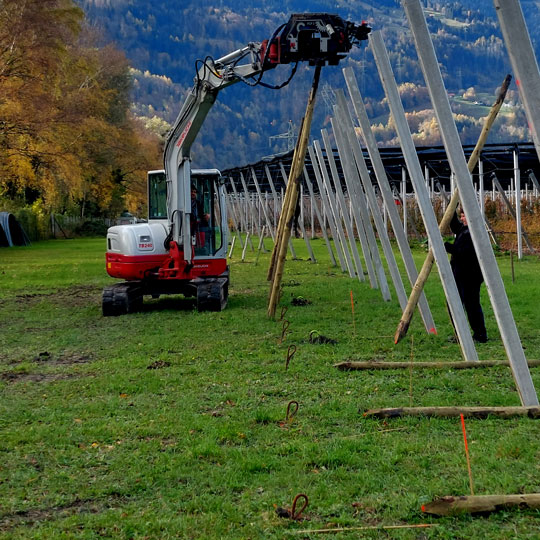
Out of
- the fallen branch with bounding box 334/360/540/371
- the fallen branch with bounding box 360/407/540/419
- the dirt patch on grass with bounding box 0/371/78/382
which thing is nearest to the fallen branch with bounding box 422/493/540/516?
the fallen branch with bounding box 360/407/540/419

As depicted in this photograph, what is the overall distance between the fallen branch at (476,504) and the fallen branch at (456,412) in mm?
1841

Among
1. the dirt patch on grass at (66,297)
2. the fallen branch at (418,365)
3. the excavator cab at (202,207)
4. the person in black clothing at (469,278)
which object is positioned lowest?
the dirt patch on grass at (66,297)

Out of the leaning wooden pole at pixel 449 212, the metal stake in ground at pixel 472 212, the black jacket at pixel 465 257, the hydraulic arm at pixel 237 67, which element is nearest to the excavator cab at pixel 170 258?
the hydraulic arm at pixel 237 67

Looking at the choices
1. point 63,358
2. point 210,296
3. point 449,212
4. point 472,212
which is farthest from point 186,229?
point 472,212

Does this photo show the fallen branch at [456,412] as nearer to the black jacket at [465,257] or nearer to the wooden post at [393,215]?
the black jacket at [465,257]

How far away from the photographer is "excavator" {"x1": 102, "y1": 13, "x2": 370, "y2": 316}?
14.3 m

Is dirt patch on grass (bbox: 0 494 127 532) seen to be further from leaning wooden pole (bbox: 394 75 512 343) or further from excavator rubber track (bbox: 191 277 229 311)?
excavator rubber track (bbox: 191 277 229 311)

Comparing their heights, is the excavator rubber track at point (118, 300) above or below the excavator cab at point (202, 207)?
below

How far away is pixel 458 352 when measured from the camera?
9.55 m

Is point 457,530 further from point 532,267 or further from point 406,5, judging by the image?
point 532,267

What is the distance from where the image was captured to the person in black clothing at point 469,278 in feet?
33.4

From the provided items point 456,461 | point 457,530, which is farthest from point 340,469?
point 457,530

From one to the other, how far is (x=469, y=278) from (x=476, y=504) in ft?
19.7

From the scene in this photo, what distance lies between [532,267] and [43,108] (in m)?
22.5
